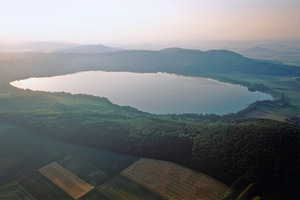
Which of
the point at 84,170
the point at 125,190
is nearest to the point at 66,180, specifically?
the point at 84,170

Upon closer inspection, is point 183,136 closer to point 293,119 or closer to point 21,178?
point 21,178

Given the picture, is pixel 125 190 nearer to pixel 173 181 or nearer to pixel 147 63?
pixel 173 181

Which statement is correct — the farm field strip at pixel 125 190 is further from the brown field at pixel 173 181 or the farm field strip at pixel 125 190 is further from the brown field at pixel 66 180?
the brown field at pixel 66 180

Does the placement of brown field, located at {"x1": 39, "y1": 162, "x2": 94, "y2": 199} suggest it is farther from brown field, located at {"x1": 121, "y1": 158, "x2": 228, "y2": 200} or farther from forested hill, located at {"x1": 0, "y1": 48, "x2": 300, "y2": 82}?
forested hill, located at {"x1": 0, "y1": 48, "x2": 300, "y2": 82}

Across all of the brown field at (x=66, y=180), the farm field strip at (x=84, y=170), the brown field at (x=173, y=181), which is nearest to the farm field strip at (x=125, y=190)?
the brown field at (x=173, y=181)

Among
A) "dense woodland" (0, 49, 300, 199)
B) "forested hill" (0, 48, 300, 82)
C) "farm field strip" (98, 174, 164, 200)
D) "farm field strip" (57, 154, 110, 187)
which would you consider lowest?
"farm field strip" (98, 174, 164, 200)

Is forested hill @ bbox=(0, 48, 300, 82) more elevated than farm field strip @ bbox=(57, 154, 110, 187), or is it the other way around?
forested hill @ bbox=(0, 48, 300, 82)

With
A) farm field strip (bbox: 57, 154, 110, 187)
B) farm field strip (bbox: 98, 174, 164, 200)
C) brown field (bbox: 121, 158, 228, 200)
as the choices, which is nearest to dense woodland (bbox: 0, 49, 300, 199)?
brown field (bbox: 121, 158, 228, 200)
